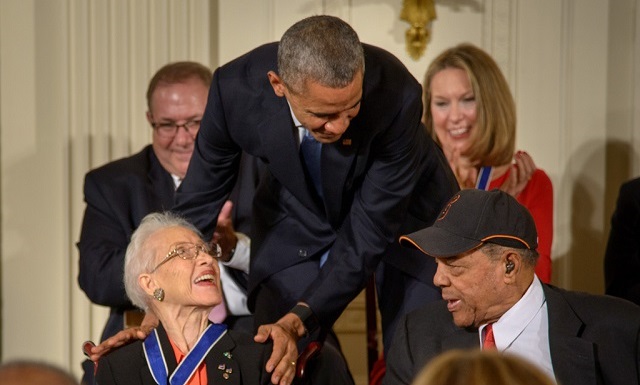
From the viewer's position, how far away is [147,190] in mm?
4234

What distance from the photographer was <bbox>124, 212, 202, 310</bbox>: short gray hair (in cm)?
327

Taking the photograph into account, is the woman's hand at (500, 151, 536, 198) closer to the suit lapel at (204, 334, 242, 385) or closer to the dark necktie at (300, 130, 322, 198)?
the dark necktie at (300, 130, 322, 198)

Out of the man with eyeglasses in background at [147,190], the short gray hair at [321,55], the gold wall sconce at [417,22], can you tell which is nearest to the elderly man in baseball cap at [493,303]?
the short gray hair at [321,55]

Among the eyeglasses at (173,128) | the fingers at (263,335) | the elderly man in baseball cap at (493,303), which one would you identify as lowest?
the fingers at (263,335)

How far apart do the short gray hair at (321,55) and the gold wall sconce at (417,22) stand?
207cm

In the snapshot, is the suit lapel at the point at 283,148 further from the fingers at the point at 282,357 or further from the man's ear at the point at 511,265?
→ the man's ear at the point at 511,265

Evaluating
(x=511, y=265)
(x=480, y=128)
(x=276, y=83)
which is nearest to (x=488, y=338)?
(x=511, y=265)

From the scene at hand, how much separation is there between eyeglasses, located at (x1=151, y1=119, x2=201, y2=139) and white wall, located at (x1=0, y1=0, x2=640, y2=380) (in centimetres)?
70

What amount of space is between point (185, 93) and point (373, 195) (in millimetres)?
1119

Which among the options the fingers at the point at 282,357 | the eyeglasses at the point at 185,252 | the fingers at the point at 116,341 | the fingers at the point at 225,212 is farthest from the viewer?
the fingers at the point at 225,212

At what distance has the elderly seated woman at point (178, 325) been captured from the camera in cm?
306

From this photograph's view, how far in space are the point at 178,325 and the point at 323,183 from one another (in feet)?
1.90

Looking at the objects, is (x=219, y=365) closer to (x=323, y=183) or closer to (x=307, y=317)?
(x=307, y=317)

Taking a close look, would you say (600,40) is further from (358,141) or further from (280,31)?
(358,141)
